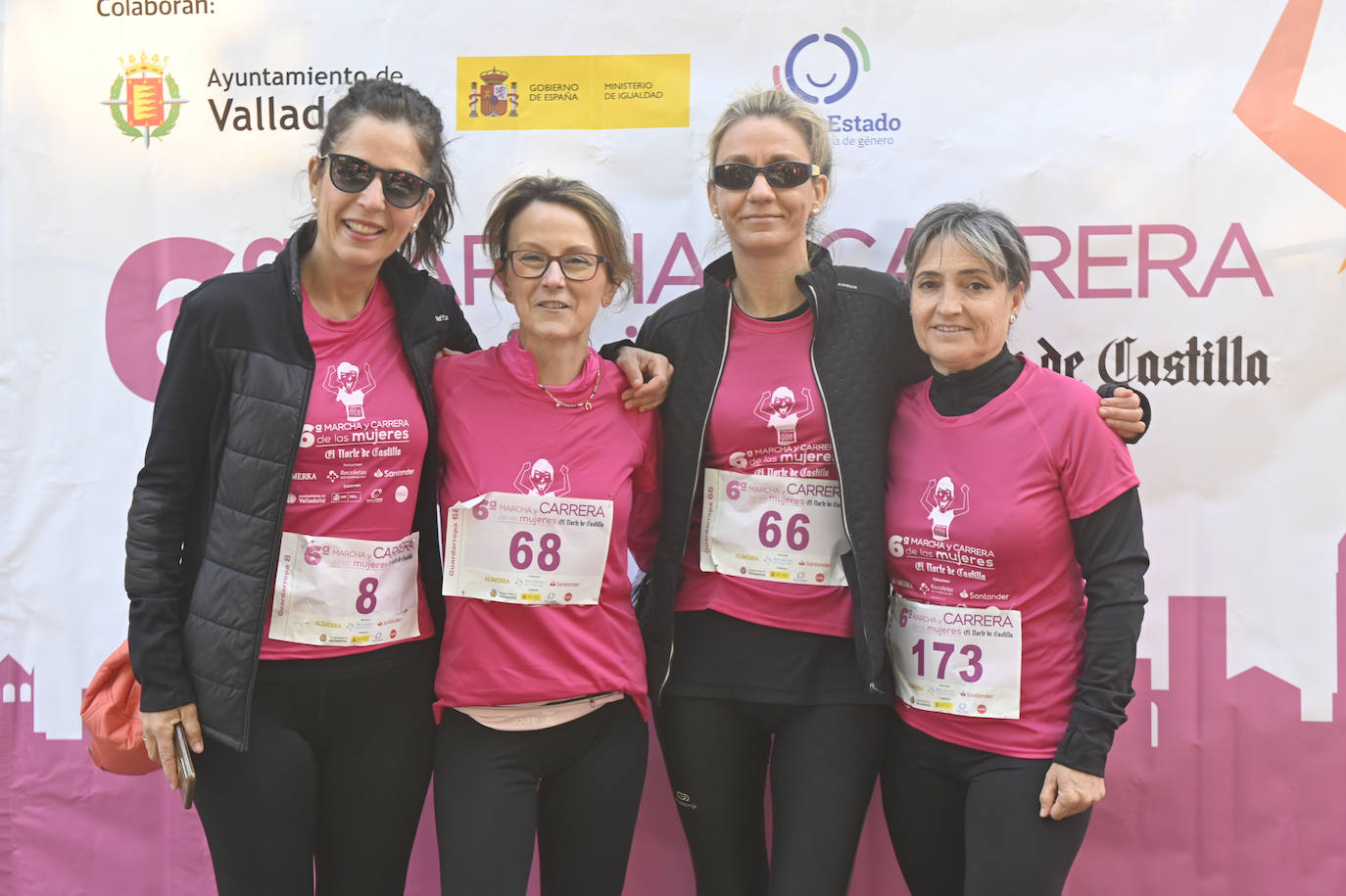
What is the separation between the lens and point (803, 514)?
2266 mm

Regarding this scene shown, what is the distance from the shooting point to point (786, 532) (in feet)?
7.44

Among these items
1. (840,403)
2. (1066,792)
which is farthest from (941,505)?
(1066,792)

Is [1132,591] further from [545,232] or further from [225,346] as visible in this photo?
[225,346]

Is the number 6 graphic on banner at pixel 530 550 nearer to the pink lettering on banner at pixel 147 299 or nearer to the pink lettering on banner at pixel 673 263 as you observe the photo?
the pink lettering on banner at pixel 673 263

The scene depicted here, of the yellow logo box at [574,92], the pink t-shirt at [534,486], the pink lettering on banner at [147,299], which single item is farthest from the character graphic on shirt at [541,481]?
the pink lettering on banner at [147,299]

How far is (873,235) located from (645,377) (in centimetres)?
107

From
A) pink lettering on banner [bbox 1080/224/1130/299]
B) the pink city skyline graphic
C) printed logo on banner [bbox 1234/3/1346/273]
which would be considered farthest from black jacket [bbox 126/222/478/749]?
printed logo on banner [bbox 1234/3/1346/273]

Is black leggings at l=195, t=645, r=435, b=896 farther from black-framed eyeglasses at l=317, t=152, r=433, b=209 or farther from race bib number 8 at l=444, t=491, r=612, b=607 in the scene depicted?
black-framed eyeglasses at l=317, t=152, r=433, b=209

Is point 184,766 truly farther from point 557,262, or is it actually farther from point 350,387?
point 557,262

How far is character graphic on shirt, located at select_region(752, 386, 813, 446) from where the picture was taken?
2.26m

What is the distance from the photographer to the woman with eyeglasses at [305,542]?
2.01 metres

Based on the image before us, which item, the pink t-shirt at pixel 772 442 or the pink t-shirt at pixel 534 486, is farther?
the pink t-shirt at pixel 772 442

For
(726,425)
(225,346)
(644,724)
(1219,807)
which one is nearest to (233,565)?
(225,346)

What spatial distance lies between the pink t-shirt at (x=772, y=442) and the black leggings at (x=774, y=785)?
211 mm
